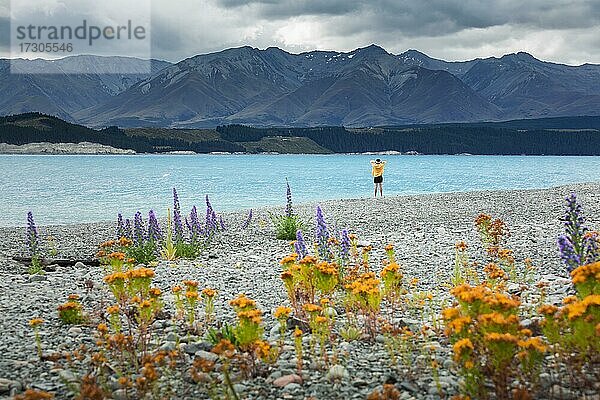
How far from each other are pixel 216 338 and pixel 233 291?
11.2 feet

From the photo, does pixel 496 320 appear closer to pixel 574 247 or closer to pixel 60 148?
pixel 574 247

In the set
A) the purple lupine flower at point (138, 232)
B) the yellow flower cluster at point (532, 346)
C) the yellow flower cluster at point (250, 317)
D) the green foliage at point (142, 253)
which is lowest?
the green foliage at point (142, 253)

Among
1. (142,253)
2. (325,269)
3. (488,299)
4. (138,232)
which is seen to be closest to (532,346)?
(488,299)

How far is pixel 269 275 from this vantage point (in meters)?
11.8

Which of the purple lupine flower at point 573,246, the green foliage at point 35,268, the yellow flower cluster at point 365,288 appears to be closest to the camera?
the yellow flower cluster at point 365,288

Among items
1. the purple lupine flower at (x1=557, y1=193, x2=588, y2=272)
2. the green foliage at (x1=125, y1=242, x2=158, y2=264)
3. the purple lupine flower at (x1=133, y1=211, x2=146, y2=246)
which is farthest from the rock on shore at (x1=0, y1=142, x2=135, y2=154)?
the purple lupine flower at (x1=557, y1=193, x2=588, y2=272)

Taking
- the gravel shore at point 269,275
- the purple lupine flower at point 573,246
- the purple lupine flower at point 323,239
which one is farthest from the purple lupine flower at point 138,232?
the purple lupine flower at point 573,246

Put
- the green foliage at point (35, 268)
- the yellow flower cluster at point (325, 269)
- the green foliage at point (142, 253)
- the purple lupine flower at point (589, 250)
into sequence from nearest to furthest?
the yellow flower cluster at point (325, 269), the purple lupine flower at point (589, 250), the green foliage at point (35, 268), the green foliage at point (142, 253)

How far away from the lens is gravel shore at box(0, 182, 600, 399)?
571 centimetres

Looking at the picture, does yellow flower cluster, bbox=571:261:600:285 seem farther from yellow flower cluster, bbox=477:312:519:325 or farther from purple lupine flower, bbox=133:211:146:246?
purple lupine flower, bbox=133:211:146:246

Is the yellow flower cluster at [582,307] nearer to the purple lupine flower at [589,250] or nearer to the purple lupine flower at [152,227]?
the purple lupine flower at [589,250]

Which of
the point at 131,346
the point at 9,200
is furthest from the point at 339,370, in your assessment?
the point at 9,200

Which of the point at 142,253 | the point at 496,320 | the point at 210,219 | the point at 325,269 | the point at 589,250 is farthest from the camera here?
the point at 210,219

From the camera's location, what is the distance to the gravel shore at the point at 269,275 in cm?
571
